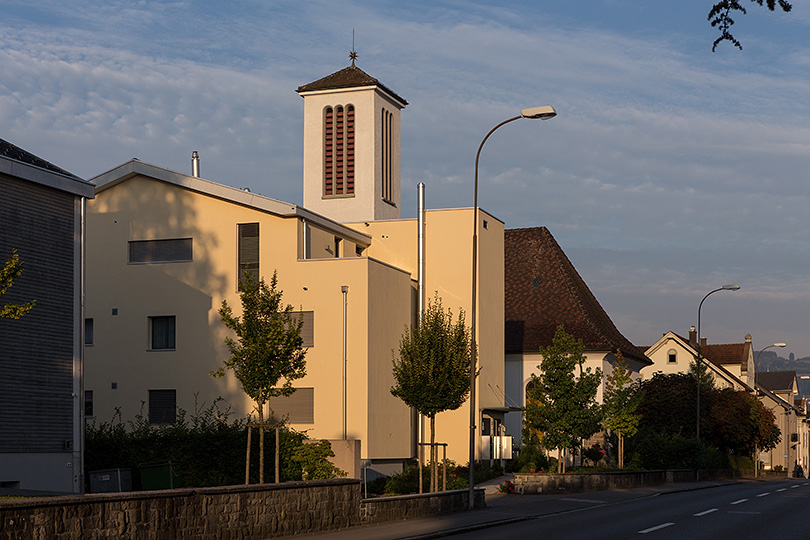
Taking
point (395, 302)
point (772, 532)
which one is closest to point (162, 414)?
point (395, 302)

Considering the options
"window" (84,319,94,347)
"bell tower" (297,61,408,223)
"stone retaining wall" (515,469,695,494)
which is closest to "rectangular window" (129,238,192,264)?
"window" (84,319,94,347)

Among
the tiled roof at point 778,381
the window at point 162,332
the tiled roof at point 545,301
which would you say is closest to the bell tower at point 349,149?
the tiled roof at point 545,301

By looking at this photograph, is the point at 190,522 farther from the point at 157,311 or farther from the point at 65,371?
the point at 157,311

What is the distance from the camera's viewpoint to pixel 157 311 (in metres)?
35.7

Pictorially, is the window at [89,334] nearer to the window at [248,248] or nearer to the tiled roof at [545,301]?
the window at [248,248]

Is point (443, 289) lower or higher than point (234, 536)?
higher

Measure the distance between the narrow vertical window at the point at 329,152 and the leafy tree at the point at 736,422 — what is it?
28.1 metres

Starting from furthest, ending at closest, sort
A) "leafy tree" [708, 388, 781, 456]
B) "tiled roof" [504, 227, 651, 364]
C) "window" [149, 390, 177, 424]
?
1. "leafy tree" [708, 388, 781, 456]
2. "tiled roof" [504, 227, 651, 364]
3. "window" [149, 390, 177, 424]

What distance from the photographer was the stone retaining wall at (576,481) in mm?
32344

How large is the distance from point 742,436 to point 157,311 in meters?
39.2

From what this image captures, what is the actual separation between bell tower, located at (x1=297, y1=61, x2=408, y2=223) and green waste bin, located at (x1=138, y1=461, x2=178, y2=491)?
21894 mm

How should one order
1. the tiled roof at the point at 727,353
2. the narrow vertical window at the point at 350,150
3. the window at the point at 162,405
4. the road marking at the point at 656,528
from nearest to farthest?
the road marking at the point at 656,528 → the window at the point at 162,405 → the narrow vertical window at the point at 350,150 → the tiled roof at the point at 727,353

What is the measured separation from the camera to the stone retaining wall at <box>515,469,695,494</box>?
3234 cm

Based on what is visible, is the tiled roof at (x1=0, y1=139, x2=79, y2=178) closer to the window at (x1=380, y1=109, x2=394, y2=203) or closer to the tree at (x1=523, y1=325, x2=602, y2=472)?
the tree at (x1=523, y1=325, x2=602, y2=472)
